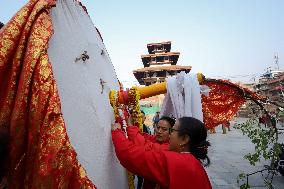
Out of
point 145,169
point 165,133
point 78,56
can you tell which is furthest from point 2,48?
point 165,133

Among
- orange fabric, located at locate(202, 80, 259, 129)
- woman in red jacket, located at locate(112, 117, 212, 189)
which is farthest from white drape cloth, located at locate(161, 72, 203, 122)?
woman in red jacket, located at locate(112, 117, 212, 189)

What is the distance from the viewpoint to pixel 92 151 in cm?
210

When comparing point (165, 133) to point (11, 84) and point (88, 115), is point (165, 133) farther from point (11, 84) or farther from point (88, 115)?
point (11, 84)

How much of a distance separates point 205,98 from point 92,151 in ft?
5.91

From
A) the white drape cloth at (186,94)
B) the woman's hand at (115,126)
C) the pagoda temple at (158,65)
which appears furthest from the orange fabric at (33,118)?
the pagoda temple at (158,65)

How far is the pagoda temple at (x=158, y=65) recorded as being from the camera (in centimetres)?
3812

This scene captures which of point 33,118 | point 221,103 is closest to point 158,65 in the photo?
point 221,103

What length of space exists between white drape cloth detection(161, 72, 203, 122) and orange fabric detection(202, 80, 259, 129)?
51cm

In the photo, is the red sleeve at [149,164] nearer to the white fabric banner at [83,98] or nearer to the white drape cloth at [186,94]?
the white fabric banner at [83,98]

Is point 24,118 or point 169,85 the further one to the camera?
point 169,85

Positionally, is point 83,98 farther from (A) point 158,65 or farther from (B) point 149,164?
(A) point 158,65

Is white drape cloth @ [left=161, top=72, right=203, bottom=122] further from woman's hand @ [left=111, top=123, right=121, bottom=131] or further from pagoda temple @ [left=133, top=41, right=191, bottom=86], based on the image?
pagoda temple @ [left=133, top=41, right=191, bottom=86]

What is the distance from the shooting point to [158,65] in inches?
1619

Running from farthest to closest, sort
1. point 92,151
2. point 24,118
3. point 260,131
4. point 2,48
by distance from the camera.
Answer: point 260,131 < point 92,151 < point 2,48 < point 24,118
